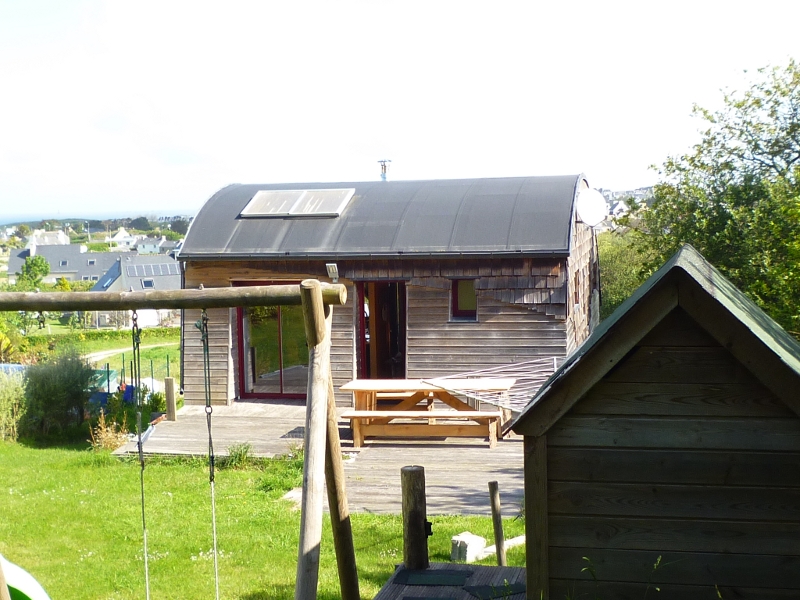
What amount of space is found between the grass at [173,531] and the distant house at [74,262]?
90.9 m

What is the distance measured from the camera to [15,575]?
538cm

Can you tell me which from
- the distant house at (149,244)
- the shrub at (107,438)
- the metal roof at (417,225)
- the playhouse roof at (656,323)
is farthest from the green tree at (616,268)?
the distant house at (149,244)

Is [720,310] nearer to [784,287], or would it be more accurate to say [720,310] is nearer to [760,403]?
[760,403]

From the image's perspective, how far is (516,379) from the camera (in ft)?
46.6

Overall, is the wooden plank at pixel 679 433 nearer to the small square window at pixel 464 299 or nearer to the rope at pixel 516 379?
the rope at pixel 516 379

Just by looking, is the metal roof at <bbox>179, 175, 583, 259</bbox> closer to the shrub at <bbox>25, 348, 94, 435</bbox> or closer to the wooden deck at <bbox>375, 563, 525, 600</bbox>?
the shrub at <bbox>25, 348, 94, 435</bbox>

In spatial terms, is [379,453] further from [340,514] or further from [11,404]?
[340,514]

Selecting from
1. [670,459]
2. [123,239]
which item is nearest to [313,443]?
[670,459]

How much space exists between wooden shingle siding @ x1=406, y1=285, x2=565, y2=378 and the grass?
3.75 metres

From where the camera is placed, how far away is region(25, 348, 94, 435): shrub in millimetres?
17266

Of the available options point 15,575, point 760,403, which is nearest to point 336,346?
point 15,575

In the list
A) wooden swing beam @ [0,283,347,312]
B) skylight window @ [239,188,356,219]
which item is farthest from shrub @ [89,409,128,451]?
wooden swing beam @ [0,283,347,312]

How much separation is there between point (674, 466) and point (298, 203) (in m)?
14.2

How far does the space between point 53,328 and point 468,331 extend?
4333 cm
